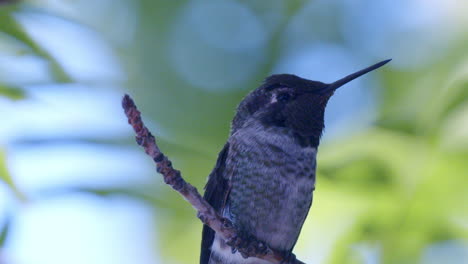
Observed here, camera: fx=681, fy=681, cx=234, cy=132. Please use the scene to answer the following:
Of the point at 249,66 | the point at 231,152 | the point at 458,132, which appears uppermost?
the point at 249,66

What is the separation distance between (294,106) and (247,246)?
116 cm

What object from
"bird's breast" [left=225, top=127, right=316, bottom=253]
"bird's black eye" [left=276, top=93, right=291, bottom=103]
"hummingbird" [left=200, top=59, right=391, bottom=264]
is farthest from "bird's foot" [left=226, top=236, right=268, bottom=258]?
"bird's black eye" [left=276, top=93, right=291, bottom=103]

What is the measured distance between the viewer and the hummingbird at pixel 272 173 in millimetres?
3920

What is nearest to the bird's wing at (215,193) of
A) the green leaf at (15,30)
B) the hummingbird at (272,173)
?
the hummingbird at (272,173)

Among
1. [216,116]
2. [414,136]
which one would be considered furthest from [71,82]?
[414,136]

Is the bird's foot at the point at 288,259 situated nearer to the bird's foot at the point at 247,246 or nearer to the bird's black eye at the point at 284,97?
the bird's foot at the point at 247,246

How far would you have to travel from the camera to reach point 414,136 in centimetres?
418

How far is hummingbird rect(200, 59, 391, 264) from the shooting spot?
3920 mm

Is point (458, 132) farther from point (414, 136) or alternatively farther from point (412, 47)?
point (412, 47)

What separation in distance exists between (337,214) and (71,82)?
79.9 inches

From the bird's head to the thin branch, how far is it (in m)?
1.02

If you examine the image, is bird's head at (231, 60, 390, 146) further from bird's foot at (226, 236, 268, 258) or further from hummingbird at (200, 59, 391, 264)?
bird's foot at (226, 236, 268, 258)

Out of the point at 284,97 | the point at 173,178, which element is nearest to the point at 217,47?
the point at 284,97

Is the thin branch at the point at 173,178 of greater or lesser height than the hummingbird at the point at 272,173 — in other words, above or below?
below
